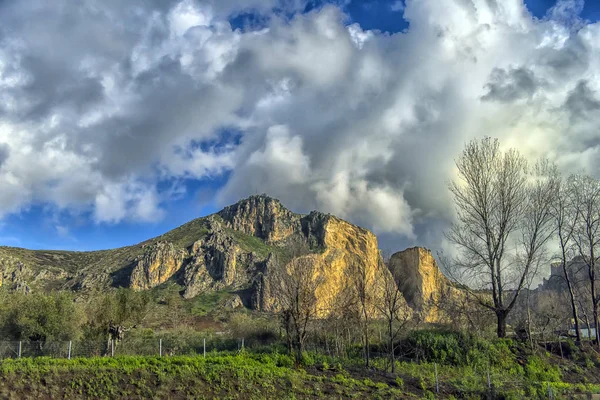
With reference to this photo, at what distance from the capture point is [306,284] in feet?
83.4

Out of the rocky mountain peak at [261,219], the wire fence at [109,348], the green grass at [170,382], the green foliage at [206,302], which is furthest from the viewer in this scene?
the rocky mountain peak at [261,219]

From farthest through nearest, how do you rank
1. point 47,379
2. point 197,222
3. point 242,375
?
point 197,222, point 242,375, point 47,379

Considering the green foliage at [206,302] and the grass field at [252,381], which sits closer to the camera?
the grass field at [252,381]

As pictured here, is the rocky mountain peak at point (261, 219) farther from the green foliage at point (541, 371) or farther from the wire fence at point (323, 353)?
the green foliage at point (541, 371)

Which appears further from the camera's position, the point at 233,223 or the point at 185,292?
the point at 233,223

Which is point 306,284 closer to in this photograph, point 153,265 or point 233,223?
point 153,265

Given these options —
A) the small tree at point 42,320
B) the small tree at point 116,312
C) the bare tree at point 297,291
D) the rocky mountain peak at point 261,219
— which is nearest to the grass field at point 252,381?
the bare tree at point 297,291

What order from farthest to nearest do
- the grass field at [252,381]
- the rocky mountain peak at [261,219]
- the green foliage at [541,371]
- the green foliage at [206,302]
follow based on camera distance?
the rocky mountain peak at [261,219] < the green foliage at [206,302] < the green foliage at [541,371] < the grass field at [252,381]

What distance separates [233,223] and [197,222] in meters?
12.8

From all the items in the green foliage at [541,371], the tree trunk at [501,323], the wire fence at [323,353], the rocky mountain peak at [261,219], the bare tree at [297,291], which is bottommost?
the green foliage at [541,371]

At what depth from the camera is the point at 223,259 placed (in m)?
111

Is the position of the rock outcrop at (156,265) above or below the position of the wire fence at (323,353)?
above

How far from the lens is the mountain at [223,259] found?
86500mm

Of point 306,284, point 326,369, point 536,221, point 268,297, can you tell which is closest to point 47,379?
point 326,369
